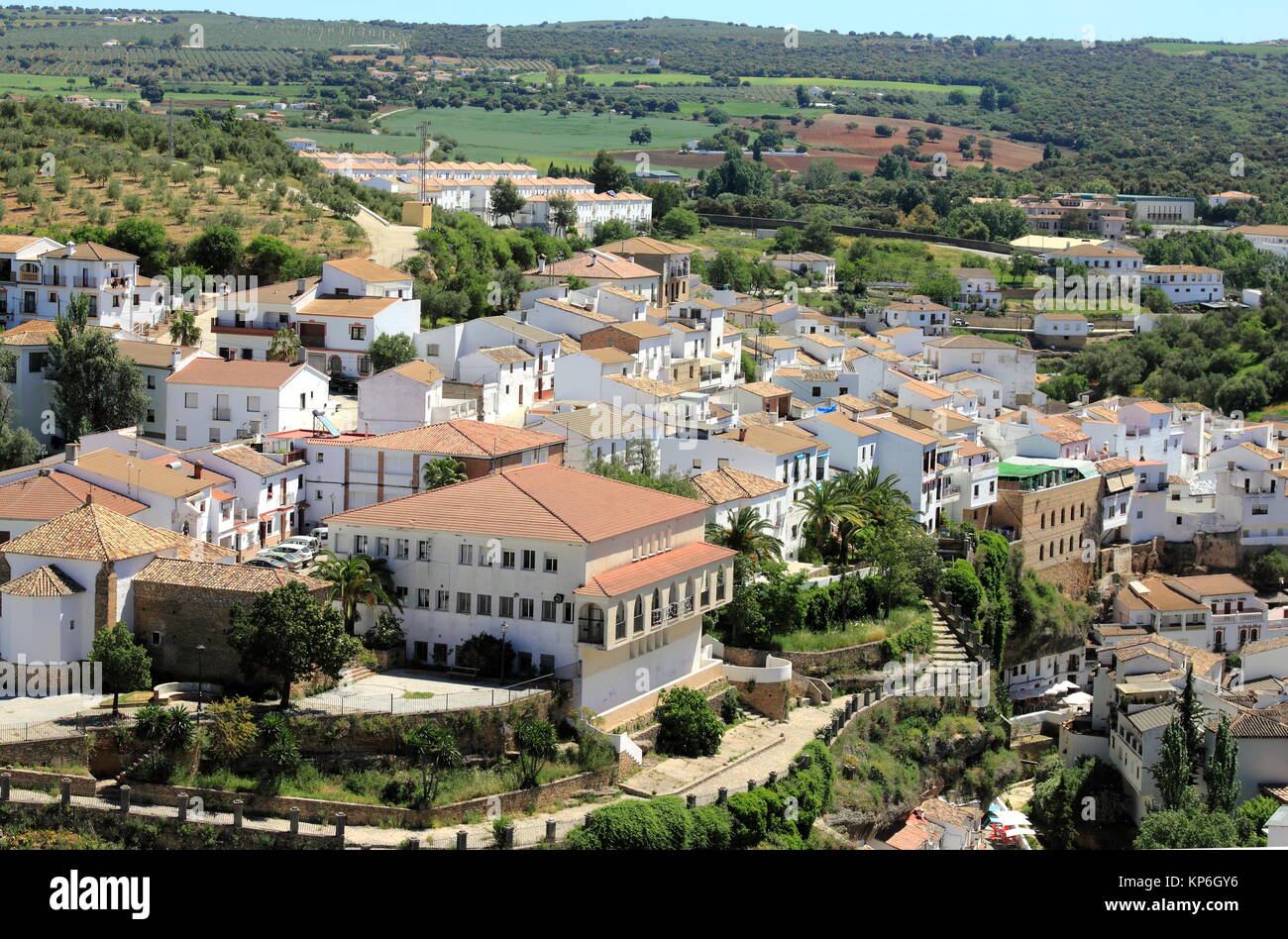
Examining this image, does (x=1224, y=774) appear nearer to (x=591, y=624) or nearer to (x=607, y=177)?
(x=591, y=624)

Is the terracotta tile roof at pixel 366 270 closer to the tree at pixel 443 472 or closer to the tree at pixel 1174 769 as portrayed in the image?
the tree at pixel 443 472

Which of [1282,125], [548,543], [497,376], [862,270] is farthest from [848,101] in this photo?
[548,543]

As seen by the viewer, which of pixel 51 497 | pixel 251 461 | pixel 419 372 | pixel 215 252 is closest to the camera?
pixel 51 497

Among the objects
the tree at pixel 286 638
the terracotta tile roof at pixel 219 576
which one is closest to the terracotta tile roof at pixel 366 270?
the terracotta tile roof at pixel 219 576

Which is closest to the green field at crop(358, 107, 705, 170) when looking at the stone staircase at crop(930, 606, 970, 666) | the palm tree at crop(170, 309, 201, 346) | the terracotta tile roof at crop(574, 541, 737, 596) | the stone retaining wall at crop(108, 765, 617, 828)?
the palm tree at crop(170, 309, 201, 346)

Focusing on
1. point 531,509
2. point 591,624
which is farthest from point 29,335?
point 591,624

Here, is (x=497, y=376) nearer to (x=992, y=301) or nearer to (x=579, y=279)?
(x=579, y=279)
